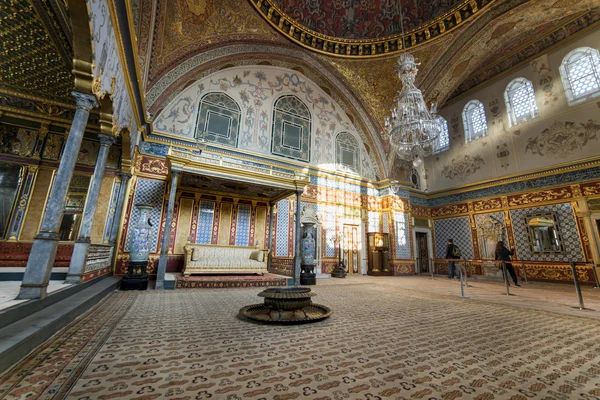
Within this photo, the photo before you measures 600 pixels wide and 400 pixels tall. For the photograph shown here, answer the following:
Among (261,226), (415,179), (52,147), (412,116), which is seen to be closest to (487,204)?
(415,179)

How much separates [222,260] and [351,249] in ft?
21.9

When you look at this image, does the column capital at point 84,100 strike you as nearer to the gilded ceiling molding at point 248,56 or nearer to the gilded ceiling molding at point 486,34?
the gilded ceiling molding at point 248,56

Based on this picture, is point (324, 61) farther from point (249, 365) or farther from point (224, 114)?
point (249, 365)

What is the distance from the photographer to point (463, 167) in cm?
1353

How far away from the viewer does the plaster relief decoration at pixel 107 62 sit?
10.9 feet

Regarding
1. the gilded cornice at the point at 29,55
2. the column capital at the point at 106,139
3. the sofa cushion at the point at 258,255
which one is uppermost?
Answer: the gilded cornice at the point at 29,55

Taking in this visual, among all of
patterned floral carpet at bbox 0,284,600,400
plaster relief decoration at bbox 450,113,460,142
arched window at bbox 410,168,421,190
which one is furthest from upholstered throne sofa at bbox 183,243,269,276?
plaster relief decoration at bbox 450,113,460,142

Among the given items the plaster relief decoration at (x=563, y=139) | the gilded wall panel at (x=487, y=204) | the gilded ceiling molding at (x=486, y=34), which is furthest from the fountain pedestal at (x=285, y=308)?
the plaster relief decoration at (x=563, y=139)

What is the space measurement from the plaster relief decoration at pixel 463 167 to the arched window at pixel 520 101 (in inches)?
87.8

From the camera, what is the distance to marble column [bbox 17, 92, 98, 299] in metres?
2.91

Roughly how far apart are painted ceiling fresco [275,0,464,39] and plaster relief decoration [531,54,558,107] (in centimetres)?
546

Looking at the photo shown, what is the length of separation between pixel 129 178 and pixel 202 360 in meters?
7.45

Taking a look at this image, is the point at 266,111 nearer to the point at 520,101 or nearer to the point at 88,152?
the point at 88,152

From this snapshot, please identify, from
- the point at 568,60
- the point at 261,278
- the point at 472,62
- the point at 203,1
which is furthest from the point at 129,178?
the point at 568,60
